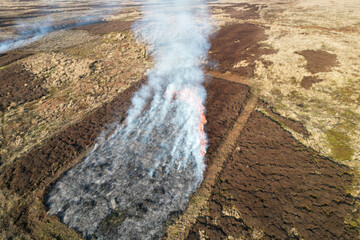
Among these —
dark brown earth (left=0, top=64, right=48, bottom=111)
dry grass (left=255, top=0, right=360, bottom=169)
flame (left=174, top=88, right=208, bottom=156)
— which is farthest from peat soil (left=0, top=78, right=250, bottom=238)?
dark brown earth (left=0, top=64, right=48, bottom=111)

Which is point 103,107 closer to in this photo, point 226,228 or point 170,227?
point 170,227

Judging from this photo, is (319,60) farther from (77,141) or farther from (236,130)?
(77,141)

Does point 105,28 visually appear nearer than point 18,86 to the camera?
No

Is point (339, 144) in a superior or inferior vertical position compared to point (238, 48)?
inferior

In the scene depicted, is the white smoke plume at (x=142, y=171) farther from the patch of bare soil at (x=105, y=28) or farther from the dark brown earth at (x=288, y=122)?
the patch of bare soil at (x=105, y=28)

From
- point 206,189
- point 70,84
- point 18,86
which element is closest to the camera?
point 206,189

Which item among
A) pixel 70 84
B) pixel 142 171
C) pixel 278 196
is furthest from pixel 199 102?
pixel 70 84

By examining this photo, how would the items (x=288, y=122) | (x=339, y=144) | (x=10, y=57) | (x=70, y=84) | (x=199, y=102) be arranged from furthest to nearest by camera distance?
(x=10, y=57), (x=70, y=84), (x=199, y=102), (x=288, y=122), (x=339, y=144)
